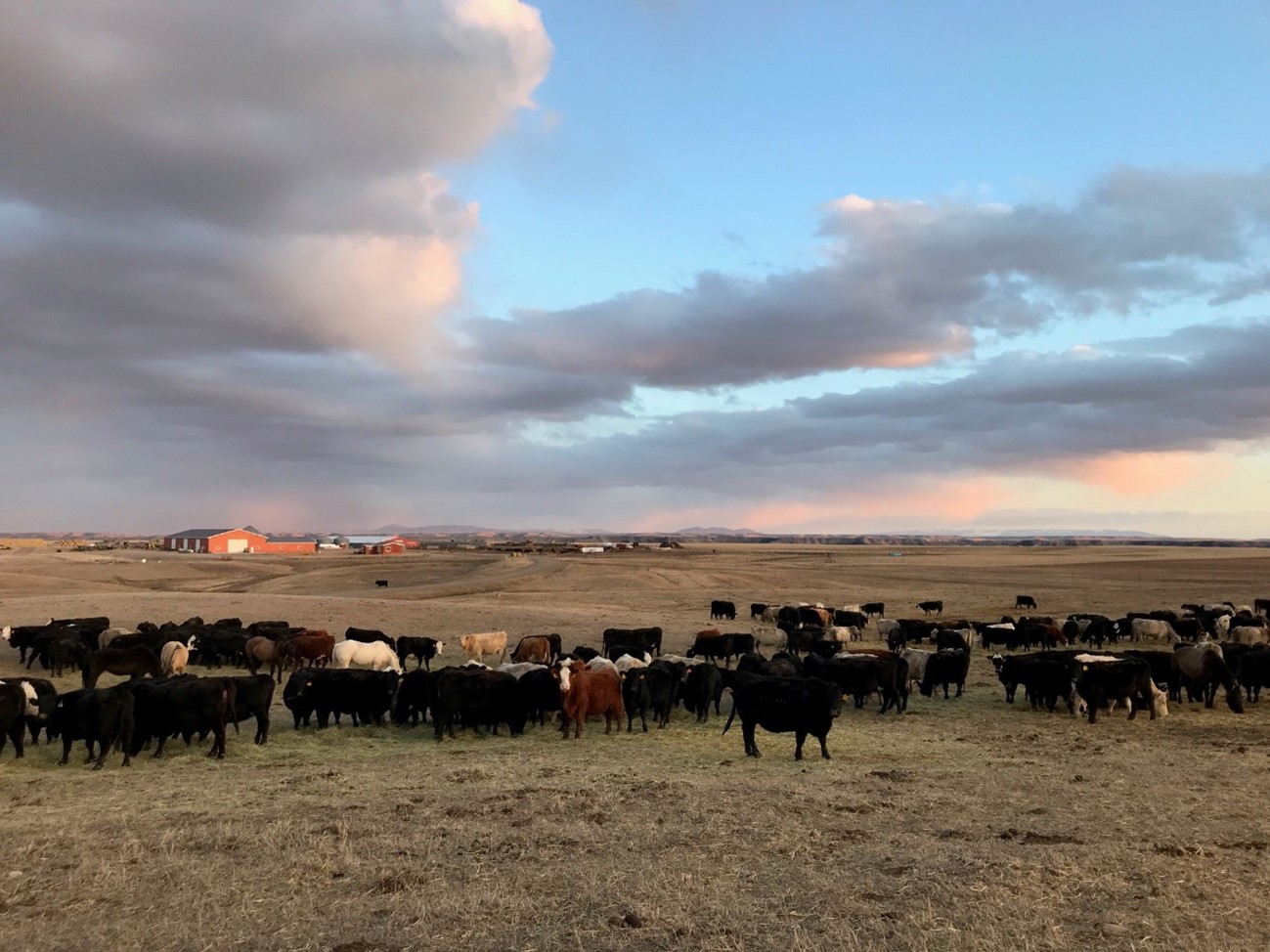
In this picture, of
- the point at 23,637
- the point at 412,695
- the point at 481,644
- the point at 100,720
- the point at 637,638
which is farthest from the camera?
the point at 637,638

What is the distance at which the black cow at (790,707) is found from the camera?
14.4 m

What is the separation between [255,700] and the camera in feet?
51.3

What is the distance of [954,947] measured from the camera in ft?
21.9

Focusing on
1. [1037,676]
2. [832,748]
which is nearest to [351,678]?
[832,748]

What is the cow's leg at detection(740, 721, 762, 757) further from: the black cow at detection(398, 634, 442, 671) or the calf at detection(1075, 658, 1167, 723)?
the black cow at detection(398, 634, 442, 671)

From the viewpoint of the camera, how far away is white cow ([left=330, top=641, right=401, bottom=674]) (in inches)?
925

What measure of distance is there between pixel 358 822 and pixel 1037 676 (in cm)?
1595

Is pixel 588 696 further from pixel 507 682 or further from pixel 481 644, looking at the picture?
pixel 481 644

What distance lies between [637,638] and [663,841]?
19.5 meters

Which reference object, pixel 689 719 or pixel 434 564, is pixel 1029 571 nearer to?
pixel 434 564

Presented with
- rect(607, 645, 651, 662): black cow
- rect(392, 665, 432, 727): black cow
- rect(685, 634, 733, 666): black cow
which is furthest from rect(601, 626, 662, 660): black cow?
rect(392, 665, 432, 727): black cow

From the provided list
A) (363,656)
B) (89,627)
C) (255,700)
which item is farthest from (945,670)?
(89,627)

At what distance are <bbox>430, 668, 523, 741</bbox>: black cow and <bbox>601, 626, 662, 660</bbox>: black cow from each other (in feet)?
36.5

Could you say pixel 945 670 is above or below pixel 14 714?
below
